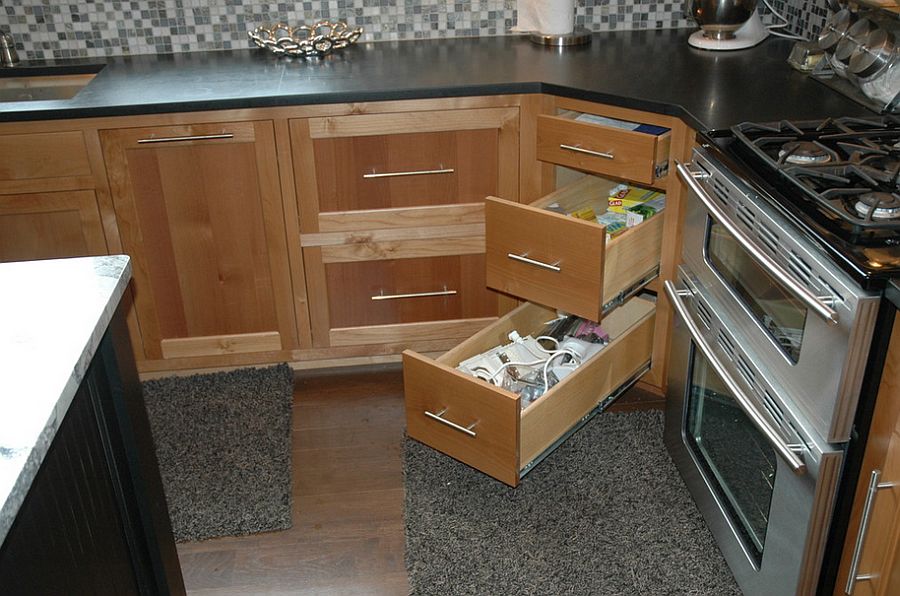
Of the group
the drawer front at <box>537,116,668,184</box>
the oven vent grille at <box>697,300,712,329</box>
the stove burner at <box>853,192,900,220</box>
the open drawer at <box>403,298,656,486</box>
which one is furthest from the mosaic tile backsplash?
the stove burner at <box>853,192,900,220</box>

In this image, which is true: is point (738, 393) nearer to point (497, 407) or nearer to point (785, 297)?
point (785, 297)

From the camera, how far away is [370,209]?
2.38 metres

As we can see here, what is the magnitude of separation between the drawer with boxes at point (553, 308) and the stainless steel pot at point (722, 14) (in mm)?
518

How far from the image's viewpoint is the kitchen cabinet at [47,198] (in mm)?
2238

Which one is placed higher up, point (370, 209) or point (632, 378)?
point (370, 209)

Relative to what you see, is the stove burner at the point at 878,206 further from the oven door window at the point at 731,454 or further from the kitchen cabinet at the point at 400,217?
the kitchen cabinet at the point at 400,217

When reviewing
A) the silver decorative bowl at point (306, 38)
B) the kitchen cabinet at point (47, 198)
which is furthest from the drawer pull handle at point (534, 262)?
the kitchen cabinet at point (47, 198)

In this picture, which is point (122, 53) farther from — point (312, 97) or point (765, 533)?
point (765, 533)

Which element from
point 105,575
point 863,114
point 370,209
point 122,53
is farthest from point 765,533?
point 122,53

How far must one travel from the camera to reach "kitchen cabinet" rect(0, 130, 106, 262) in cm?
224

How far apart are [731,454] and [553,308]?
534mm

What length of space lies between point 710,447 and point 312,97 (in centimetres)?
122

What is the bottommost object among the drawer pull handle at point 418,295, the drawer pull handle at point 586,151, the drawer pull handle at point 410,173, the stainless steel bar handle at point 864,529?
the drawer pull handle at point 418,295

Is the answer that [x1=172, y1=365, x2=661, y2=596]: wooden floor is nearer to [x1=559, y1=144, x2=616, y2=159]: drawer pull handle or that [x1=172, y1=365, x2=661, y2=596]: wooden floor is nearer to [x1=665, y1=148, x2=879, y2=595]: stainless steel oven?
[x1=665, y1=148, x2=879, y2=595]: stainless steel oven
